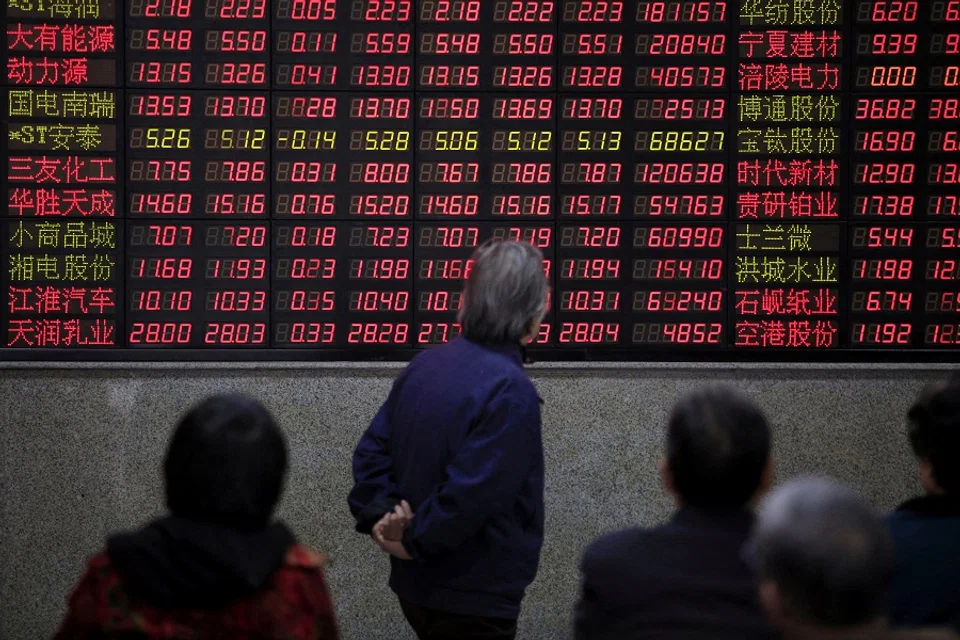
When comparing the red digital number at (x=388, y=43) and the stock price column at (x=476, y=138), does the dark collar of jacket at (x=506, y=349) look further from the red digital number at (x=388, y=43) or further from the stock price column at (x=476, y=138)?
the red digital number at (x=388, y=43)

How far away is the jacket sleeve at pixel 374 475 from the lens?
340cm

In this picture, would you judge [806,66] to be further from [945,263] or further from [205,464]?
[205,464]

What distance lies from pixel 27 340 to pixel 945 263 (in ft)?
13.4

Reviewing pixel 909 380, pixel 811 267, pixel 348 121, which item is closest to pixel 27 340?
pixel 348 121

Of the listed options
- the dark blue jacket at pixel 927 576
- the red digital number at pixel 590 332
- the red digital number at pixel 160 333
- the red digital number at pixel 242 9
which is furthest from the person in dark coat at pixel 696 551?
the red digital number at pixel 242 9

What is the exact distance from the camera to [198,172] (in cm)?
537

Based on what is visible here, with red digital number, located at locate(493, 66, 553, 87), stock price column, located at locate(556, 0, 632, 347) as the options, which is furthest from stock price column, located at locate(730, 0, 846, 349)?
red digital number, located at locate(493, 66, 553, 87)

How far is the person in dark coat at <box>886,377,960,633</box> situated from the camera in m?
2.31

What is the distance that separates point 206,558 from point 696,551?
809mm

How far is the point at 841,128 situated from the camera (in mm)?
5492

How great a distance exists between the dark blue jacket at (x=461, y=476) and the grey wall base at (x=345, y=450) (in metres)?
2.01

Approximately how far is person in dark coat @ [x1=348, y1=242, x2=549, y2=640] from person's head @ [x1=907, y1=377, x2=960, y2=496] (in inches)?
41.4

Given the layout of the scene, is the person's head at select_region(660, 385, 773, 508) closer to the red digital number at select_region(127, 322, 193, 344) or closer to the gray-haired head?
the gray-haired head

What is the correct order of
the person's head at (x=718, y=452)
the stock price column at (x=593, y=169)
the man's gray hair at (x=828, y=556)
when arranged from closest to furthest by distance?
the man's gray hair at (x=828, y=556)
the person's head at (x=718, y=452)
the stock price column at (x=593, y=169)
